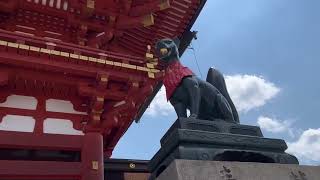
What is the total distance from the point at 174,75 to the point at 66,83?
127 inches

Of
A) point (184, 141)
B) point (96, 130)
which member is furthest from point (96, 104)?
point (184, 141)

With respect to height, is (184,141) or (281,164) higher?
(184,141)

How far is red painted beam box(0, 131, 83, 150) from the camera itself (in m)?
5.70

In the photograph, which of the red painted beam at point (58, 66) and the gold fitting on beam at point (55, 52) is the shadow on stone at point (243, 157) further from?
the gold fitting on beam at point (55, 52)

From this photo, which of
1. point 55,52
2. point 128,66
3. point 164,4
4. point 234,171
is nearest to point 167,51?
point 234,171

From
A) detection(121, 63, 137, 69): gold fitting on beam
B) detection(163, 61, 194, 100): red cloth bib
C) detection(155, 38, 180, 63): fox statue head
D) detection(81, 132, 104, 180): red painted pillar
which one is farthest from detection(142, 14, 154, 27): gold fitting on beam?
detection(163, 61, 194, 100): red cloth bib

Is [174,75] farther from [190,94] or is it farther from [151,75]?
[151,75]

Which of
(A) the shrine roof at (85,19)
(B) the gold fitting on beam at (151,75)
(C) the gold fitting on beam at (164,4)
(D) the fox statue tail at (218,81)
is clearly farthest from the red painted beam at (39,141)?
(D) the fox statue tail at (218,81)

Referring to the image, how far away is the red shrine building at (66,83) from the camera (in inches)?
224

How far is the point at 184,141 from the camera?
111 inches

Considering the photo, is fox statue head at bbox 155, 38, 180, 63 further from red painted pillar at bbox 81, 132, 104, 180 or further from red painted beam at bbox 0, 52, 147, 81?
red painted pillar at bbox 81, 132, 104, 180

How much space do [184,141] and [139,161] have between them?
5.24m

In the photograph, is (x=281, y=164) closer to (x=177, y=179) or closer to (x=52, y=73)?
(x=177, y=179)

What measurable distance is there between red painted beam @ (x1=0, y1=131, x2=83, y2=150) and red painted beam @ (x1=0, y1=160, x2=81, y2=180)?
150 millimetres
